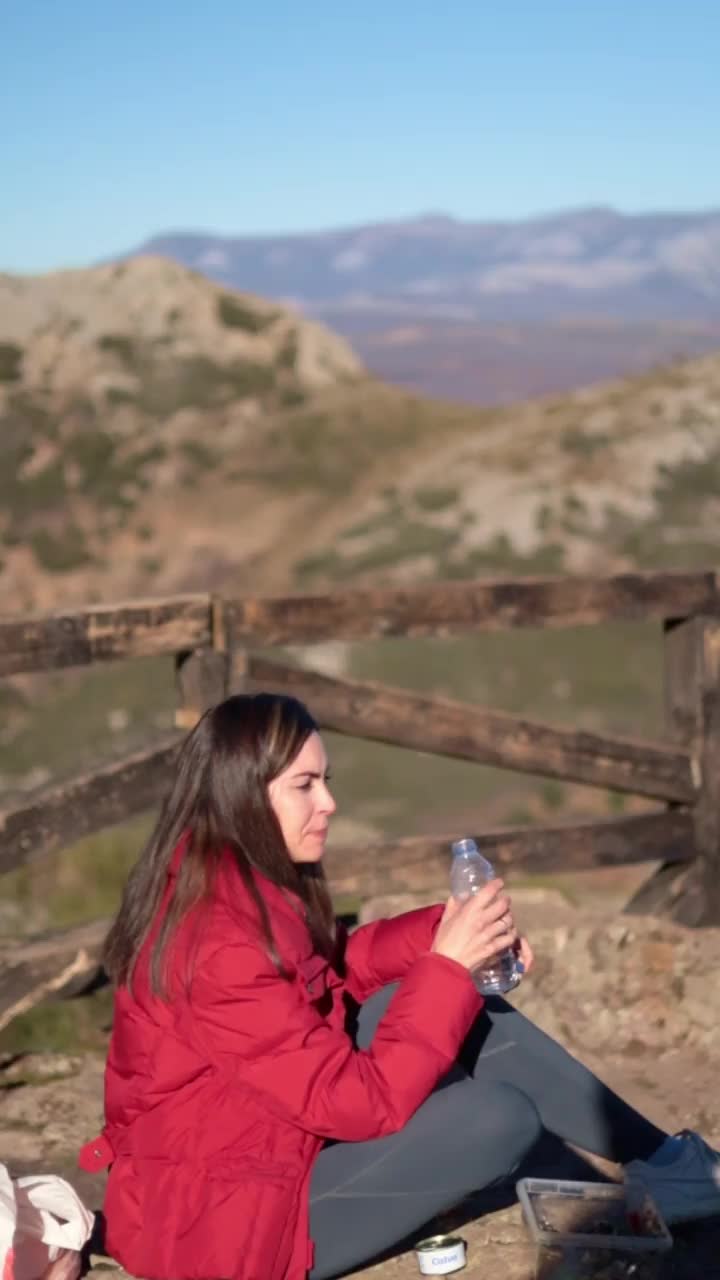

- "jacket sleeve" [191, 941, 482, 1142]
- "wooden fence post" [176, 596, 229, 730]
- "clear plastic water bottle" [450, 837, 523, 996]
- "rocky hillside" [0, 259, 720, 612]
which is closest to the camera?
"jacket sleeve" [191, 941, 482, 1142]

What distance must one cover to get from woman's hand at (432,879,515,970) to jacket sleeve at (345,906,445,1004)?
46 centimetres

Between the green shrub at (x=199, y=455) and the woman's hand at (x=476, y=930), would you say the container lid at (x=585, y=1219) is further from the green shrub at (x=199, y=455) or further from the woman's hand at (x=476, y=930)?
the green shrub at (x=199, y=455)

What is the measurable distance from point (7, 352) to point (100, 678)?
34.6ft

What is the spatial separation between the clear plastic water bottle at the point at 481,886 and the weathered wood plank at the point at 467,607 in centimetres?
167

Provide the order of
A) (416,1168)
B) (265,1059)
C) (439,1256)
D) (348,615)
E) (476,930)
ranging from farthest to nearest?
(348,615), (439,1256), (416,1168), (476,930), (265,1059)

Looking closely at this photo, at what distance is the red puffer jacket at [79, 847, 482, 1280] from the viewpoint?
2607 mm

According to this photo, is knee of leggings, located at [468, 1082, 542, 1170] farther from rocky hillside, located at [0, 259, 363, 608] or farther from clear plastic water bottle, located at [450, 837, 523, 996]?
rocky hillside, located at [0, 259, 363, 608]

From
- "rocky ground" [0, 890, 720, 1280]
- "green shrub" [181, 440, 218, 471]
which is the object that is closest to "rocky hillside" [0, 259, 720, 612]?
"green shrub" [181, 440, 218, 471]

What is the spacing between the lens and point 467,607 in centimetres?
508

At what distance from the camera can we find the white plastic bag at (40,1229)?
2723 mm

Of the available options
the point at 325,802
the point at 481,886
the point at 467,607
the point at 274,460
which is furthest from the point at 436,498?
the point at 325,802

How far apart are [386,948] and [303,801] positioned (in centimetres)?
59

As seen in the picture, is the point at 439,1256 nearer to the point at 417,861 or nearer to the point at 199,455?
the point at 417,861

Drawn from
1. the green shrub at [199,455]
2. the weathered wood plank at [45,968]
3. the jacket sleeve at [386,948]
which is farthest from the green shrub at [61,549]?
the jacket sleeve at [386,948]
